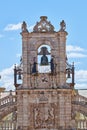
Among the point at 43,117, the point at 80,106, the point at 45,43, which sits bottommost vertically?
the point at 43,117

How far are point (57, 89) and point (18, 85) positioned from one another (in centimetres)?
258

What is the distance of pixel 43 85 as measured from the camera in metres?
42.0

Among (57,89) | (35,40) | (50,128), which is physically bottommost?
(50,128)

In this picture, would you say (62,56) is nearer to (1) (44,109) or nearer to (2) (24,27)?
(2) (24,27)

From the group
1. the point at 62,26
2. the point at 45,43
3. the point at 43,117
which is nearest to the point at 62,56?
the point at 45,43

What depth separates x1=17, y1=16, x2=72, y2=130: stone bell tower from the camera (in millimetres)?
41844

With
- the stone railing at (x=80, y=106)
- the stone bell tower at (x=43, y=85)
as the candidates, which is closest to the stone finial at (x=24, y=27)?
the stone bell tower at (x=43, y=85)

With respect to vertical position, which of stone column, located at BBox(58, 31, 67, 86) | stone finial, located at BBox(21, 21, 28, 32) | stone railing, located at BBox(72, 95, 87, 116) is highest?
stone finial, located at BBox(21, 21, 28, 32)

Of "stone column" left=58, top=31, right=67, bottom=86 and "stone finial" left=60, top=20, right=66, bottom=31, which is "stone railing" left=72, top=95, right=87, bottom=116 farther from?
"stone finial" left=60, top=20, right=66, bottom=31

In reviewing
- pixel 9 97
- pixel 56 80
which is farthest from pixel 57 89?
pixel 9 97

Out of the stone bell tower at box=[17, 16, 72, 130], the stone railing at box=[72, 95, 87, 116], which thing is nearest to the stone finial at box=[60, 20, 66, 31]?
the stone bell tower at box=[17, 16, 72, 130]

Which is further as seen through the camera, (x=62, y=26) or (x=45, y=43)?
(x=45, y=43)

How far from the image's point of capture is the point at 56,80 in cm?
4197

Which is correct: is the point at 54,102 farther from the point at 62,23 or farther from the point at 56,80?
the point at 62,23
